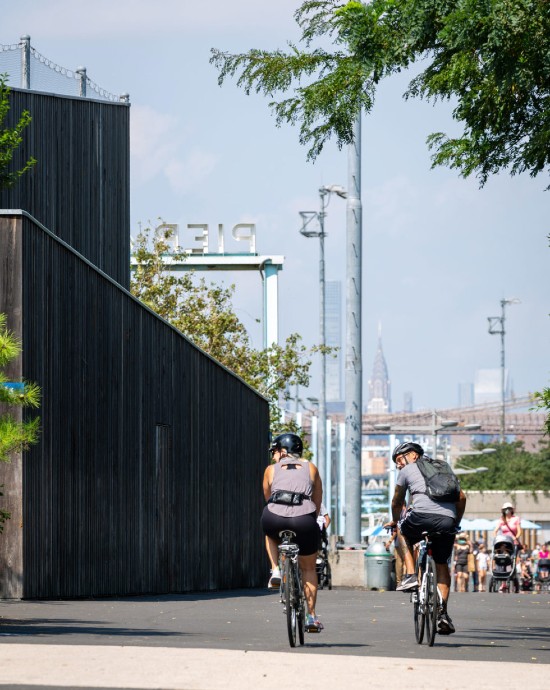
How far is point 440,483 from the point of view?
1221 centimetres

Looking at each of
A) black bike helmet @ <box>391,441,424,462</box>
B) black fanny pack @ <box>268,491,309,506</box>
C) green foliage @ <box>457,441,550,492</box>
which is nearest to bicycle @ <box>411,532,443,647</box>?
black bike helmet @ <box>391,441,424,462</box>

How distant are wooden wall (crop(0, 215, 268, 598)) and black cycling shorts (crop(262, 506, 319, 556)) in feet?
20.9

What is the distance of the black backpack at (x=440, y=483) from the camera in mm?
12180

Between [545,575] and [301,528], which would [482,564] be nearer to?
[545,575]

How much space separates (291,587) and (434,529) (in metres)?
1.41

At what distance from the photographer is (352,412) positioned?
106 feet

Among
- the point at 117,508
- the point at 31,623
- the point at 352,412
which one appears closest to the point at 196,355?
the point at 117,508

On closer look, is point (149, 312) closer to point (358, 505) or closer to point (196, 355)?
point (196, 355)

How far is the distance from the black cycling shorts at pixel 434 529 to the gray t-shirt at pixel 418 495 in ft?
0.13

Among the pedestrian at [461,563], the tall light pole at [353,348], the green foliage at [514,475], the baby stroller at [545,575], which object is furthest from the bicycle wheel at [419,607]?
the green foliage at [514,475]

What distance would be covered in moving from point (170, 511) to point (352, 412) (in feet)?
31.2

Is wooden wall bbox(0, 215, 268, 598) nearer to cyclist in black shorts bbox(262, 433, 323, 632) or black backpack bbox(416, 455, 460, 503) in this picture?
cyclist in black shorts bbox(262, 433, 323, 632)

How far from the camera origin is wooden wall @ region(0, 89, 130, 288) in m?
22.8

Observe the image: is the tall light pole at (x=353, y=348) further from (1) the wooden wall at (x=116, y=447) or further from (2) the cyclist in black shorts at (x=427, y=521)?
(2) the cyclist in black shorts at (x=427, y=521)
